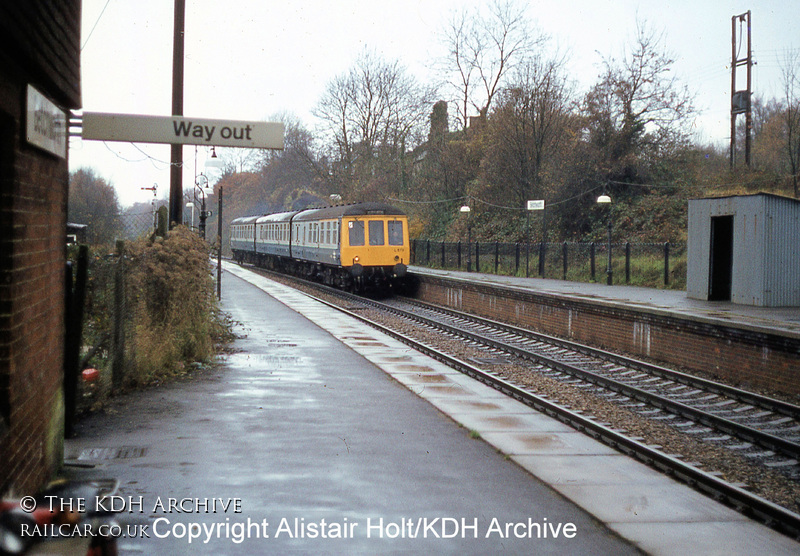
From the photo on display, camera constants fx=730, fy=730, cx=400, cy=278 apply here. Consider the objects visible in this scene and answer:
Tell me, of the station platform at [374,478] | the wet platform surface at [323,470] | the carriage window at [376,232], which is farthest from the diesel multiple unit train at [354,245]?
the station platform at [374,478]

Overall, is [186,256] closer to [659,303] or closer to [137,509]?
[137,509]

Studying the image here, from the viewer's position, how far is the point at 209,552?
411cm

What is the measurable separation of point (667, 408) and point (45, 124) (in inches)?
312

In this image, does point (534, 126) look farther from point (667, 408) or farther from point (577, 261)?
point (667, 408)

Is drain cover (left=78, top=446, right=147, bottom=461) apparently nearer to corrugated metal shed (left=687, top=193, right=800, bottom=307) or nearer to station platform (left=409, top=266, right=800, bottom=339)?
station platform (left=409, top=266, right=800, bottom=339)

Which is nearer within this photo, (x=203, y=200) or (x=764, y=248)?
(x=764, y=248)

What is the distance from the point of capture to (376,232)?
26047mm

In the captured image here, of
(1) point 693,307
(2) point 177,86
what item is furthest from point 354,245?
(1) point 693,307

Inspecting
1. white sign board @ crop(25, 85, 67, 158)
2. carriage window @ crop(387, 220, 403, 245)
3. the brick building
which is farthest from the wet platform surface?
carriage window @ crop(387, 220, 403, 245)

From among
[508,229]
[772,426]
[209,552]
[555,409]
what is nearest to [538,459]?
[555,409]

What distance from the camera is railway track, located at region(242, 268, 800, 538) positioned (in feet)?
20.2

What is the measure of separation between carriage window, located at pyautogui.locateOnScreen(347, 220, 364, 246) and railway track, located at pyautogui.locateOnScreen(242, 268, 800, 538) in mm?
10283

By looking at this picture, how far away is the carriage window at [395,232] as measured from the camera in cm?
2631

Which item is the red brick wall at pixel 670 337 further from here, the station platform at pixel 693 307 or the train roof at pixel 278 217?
the train roof at pixel 278 217
